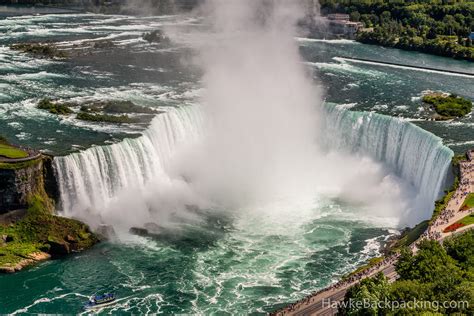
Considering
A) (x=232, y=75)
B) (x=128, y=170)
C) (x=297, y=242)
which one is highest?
(x=232, y=75)

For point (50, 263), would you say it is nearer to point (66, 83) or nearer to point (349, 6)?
point (66, 83)

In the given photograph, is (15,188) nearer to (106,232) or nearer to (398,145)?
(106,232)

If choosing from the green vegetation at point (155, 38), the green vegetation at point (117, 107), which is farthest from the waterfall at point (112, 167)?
the green vegetation at point (155, 38)

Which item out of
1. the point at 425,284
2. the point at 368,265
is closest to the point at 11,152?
the point at 368,265

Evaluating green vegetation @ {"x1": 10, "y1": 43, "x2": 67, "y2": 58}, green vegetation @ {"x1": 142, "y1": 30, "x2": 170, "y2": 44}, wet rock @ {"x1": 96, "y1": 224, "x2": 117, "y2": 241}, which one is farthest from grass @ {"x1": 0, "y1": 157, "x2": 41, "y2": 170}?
green vegetation @ {"x1": 142, "y1": 30, "x2": 170, "y2": 44}

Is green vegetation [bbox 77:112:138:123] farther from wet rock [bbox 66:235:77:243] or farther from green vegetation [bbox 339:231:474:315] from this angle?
green vegetation [bbox 339:231:474:315]

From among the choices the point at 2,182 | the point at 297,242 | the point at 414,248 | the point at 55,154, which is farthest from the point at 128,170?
the point at 414,248
